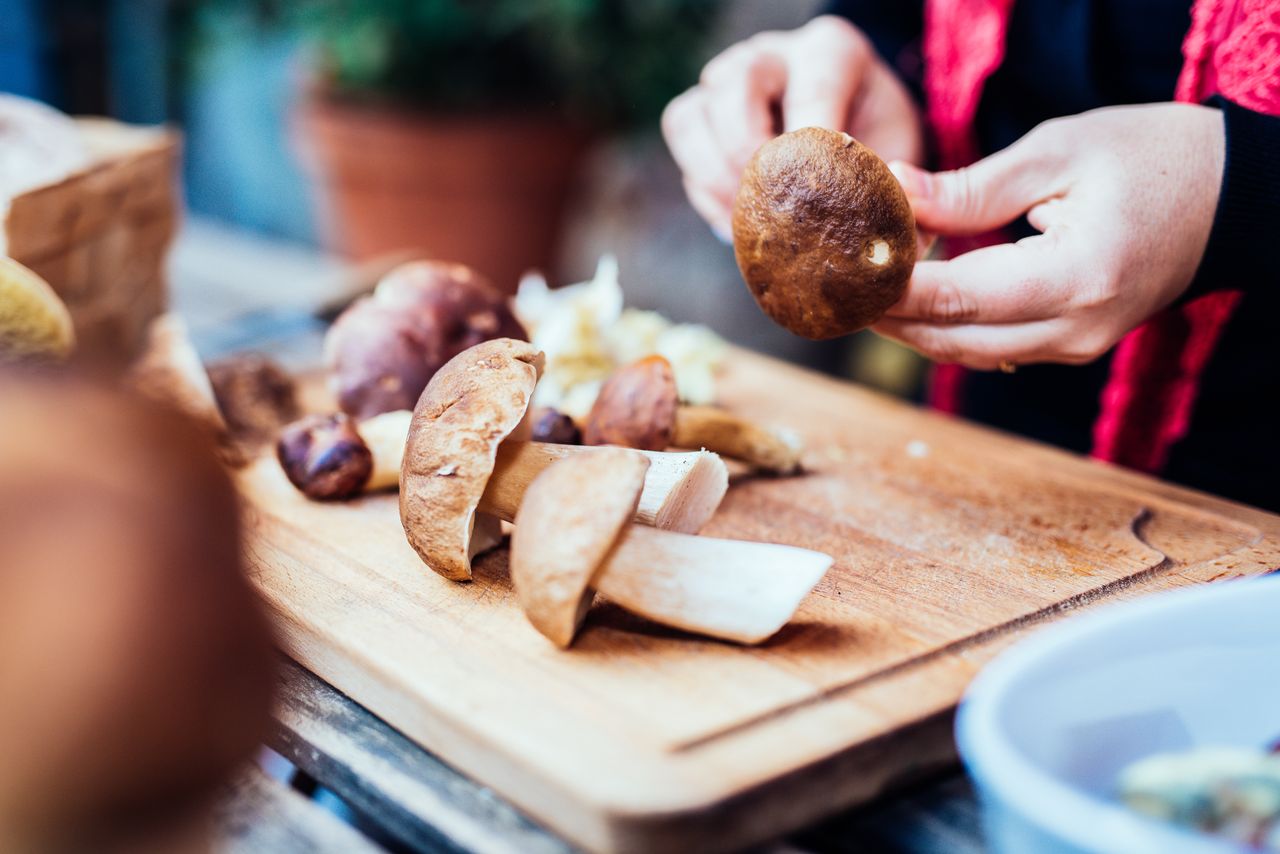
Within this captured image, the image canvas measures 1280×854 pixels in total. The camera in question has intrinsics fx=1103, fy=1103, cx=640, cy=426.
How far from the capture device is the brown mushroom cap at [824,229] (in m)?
1.14

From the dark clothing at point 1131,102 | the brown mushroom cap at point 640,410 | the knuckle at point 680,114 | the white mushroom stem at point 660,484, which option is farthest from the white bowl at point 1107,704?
the knuckle at point 680,114

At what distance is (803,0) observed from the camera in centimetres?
416

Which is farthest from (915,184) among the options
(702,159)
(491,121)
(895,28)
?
(491,121)

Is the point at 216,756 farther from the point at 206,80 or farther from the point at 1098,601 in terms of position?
the point at 206,80

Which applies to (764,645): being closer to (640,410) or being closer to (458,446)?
(458,446)

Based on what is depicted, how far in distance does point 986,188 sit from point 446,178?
9.59ft

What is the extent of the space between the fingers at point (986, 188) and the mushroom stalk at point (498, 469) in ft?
1.37

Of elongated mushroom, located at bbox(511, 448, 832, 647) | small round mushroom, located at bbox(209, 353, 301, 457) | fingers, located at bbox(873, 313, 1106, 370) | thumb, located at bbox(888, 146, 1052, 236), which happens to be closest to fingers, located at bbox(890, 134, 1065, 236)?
thumb, located at bbox(888, 146, 1052, 236)

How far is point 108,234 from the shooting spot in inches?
73.6

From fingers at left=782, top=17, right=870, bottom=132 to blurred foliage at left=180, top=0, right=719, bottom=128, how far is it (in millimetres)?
2037

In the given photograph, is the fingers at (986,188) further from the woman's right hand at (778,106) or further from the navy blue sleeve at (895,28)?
the navy blue sleeve at (895,28)

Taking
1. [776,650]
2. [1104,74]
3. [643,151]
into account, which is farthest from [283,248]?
[776,650]

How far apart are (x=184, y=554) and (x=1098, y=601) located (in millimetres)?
940

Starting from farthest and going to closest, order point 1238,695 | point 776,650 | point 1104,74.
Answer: point 1104,74 < point 776,650 < point 1238,695
